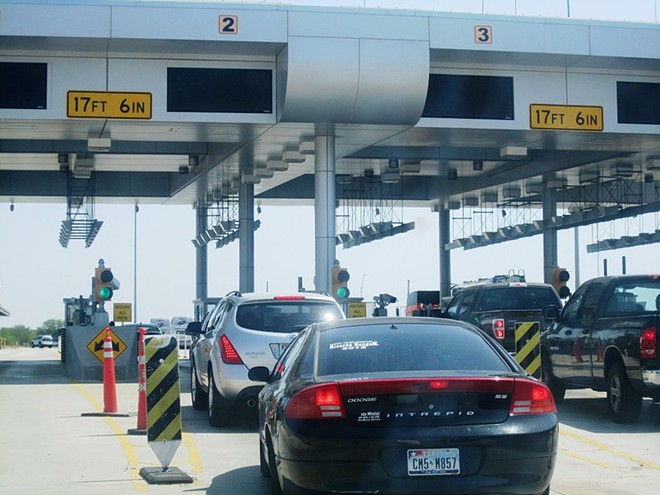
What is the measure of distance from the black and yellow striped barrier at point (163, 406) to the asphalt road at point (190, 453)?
27 centimetres

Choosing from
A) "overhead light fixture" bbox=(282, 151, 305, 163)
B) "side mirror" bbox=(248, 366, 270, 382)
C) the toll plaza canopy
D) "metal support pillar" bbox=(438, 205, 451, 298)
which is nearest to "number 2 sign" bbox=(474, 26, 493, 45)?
the toll plaza canopy

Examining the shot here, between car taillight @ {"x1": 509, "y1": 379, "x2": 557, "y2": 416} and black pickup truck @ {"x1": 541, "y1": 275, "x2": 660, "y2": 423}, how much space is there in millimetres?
6557

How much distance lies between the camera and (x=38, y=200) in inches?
1690

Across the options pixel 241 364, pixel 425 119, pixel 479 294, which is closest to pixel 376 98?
pixel 425 119

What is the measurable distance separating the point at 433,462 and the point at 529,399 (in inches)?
32.8

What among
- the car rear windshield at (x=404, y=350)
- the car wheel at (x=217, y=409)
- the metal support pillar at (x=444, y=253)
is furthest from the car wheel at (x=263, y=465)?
the metal support pillar at (x=444, y=253)

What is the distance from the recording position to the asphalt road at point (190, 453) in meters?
10.3

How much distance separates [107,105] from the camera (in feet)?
83.1

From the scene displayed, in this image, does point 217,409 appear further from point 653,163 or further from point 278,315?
point 653,163

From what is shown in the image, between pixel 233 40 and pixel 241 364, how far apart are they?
11702 mm

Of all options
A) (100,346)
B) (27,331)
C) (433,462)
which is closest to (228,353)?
(100,346)

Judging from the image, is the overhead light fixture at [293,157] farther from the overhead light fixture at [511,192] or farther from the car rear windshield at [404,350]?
the car rear windshield at [404,350]

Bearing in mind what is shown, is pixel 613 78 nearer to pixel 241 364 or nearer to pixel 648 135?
pixel 648 135

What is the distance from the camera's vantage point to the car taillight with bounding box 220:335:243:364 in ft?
47.2
